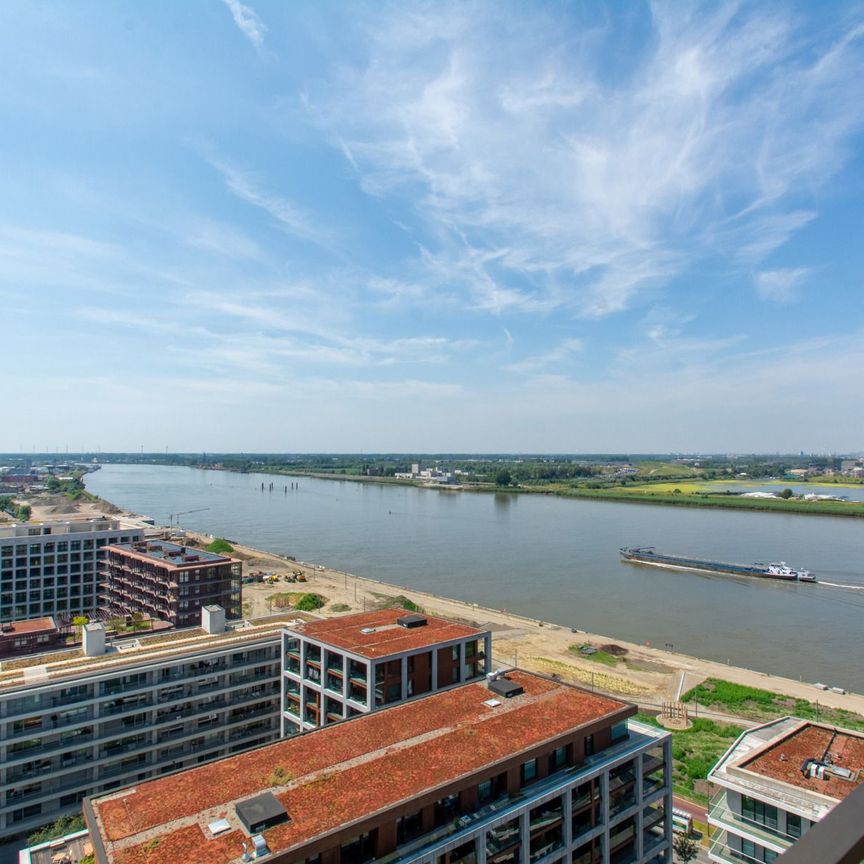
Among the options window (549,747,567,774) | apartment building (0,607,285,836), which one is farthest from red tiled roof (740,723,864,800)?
apartment building (0,607,285,836)

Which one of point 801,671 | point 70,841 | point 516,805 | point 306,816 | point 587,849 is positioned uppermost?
point 306,816

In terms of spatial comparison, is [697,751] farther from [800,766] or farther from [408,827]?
[408,827]

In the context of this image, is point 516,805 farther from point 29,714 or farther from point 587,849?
point 29,714

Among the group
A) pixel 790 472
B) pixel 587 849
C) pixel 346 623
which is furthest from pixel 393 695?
pixel 790 472

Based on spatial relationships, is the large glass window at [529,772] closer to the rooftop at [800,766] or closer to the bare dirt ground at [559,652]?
the rooftop at [800,766]

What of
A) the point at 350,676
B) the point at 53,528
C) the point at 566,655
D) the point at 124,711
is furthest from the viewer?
the point at 53,528

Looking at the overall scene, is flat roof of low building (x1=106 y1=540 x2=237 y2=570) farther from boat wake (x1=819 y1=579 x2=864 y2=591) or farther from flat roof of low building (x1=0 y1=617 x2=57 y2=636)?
boat wake (x1=819 y1=579 x2=864 y2=591)

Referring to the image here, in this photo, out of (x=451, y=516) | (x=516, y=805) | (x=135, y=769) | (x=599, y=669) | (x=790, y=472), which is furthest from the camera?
(x=790, y=472)

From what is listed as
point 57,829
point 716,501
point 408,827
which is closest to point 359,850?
point 408,827
